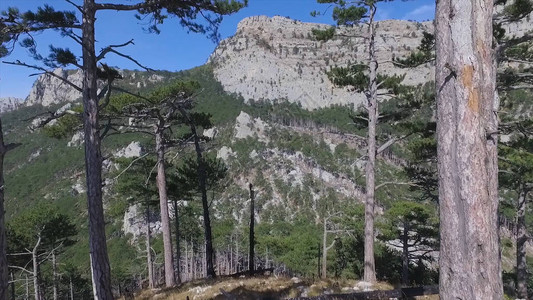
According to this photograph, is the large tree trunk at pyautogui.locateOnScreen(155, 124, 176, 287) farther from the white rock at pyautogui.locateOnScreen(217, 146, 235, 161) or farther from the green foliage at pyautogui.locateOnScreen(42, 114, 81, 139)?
the white rock at pyautogui.locateOnScreen(217, 146, 235, 161)

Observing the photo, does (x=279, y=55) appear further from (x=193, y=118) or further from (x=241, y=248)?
(x=193, y=118)

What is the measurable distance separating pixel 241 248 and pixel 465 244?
39.5 meters

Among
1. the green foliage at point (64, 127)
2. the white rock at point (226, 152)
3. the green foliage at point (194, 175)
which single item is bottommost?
the green foliage at point (194, 175)

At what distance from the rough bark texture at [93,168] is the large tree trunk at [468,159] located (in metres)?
4.22

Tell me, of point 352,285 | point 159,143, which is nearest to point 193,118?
point 159,143

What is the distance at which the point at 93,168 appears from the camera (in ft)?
15.4

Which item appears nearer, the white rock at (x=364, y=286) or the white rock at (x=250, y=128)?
the white rock at (x=364, y=286)

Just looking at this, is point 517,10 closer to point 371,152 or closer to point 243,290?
point 371,152

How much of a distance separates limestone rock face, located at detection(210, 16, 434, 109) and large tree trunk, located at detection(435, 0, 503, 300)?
148m

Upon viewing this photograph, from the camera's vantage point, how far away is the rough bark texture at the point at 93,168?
4.60 metres

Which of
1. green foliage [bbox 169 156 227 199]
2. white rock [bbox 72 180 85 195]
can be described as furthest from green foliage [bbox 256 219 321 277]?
white rock [bbox 72 180 85 195]

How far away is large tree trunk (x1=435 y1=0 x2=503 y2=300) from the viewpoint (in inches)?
82.1

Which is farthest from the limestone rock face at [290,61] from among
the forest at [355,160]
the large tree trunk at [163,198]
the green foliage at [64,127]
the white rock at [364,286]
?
the white rock at [364,286]

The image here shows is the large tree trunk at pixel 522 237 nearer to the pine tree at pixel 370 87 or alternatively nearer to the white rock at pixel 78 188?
the pine tree at pixel 370 87
